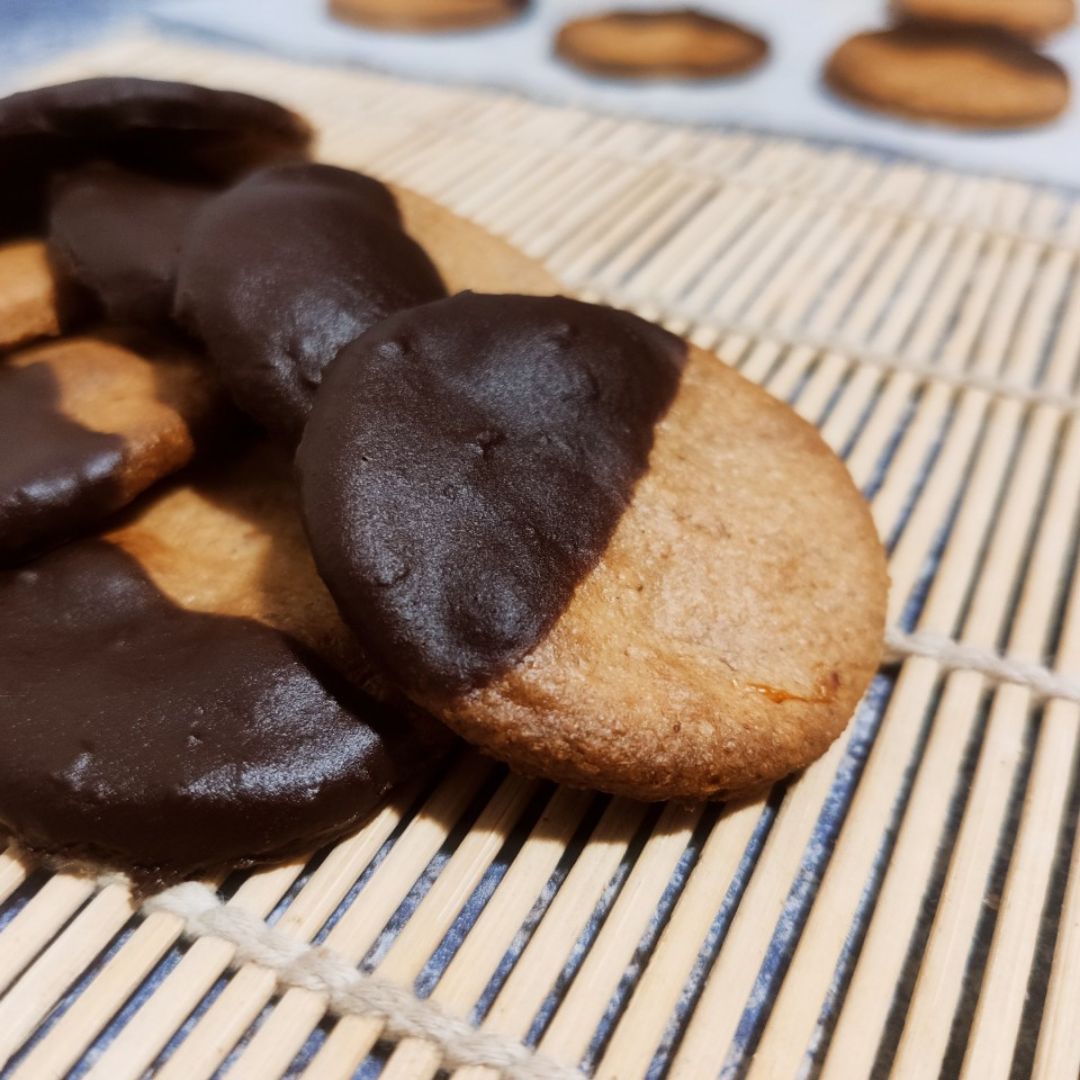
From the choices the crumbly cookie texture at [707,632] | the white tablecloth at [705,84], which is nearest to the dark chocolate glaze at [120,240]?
the crumbly cookie texture at [707,632]

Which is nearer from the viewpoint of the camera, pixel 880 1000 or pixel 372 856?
pixel 880 1000

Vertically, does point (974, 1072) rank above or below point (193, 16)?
below

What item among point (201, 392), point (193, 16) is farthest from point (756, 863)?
point (193, 16)

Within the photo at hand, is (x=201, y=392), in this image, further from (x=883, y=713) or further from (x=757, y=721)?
(x=883, y=713)

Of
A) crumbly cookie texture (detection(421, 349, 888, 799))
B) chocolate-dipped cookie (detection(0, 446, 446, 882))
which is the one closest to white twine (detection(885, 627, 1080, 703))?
crumbly cookie texture (detection(421, 349, 888, 799))

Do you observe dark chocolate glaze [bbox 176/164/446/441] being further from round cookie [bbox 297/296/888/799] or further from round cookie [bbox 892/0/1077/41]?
round cookie [bbox 892/0/1077/41]

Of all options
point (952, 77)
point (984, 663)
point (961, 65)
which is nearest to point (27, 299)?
point (984, 663)

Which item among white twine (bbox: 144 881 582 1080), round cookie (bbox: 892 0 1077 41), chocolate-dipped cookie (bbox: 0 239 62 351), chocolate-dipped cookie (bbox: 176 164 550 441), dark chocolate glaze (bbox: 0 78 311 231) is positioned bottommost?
white twine (bbox: 144 881 582 1080)

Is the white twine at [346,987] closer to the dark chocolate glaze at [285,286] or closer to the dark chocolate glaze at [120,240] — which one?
the dark chocolate glaze at [285,286]
